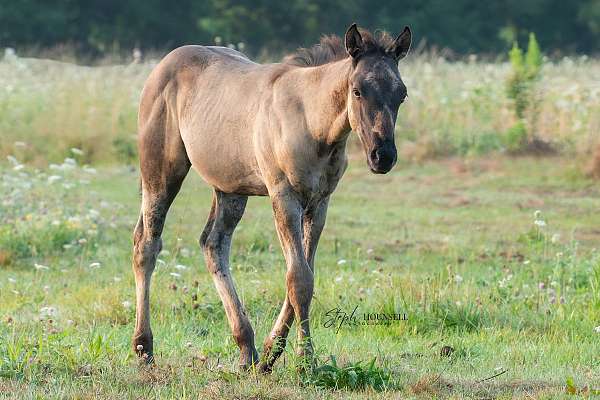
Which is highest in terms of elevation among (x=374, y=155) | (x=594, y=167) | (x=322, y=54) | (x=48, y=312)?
(x=322, y=54)

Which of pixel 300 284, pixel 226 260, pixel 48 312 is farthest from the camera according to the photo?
pixel 48 312

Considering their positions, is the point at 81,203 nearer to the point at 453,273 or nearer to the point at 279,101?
the point at 453,273

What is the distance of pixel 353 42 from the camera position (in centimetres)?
558

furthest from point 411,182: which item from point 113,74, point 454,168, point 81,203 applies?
point 113,74

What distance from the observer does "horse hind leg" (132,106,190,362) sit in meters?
6.84

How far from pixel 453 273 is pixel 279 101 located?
3.57 m

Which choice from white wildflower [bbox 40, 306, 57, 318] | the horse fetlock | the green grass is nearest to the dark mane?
the green grass

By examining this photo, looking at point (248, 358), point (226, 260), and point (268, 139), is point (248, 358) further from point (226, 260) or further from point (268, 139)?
point (268, 139)

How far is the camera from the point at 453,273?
9102mm

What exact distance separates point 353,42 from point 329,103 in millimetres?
364

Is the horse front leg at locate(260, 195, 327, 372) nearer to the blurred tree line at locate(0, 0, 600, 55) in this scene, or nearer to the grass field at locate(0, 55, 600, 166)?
the grass field at locate(0, 55, 600, 166)

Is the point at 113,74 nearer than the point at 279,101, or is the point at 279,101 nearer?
the point at 279,101

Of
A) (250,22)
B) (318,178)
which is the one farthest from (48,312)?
(250,22)

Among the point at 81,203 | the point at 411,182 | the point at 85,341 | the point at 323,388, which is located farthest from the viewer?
the point at 411,182
